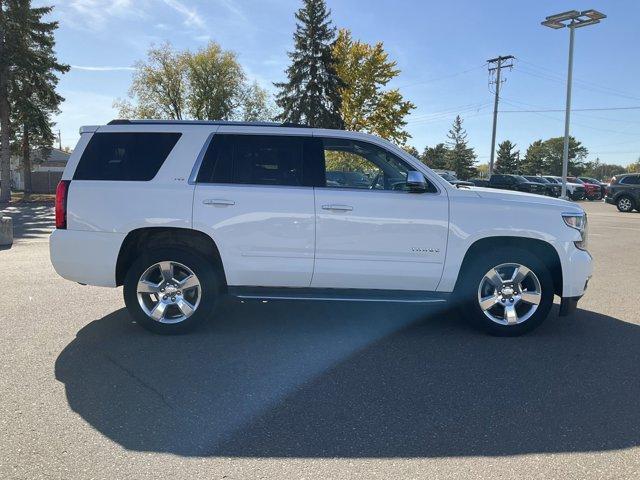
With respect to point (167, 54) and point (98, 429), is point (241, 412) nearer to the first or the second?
point (98, 429)

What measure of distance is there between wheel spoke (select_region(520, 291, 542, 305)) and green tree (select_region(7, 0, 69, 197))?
31.0m

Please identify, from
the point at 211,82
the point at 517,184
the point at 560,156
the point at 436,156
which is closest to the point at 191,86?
the point at 211,82

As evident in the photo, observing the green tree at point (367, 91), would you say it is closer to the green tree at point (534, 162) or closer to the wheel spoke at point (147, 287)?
the wheel spoke at point (147, 287)

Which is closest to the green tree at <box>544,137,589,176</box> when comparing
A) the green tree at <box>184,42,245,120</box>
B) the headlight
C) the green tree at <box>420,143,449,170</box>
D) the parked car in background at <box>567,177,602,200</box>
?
the green tree at <box>420,143,449,170</box>

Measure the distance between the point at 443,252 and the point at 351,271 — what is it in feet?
2.97

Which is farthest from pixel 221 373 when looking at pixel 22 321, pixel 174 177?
pixel 22 321

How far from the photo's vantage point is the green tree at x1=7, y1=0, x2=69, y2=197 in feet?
92.7

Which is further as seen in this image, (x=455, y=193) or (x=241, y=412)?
(x=455, y=193)

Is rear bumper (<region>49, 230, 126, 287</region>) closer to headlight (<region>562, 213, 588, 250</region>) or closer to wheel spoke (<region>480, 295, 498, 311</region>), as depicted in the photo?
wheel spoke (<region>480, 295, 498, 311</region>)

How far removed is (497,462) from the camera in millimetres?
2955

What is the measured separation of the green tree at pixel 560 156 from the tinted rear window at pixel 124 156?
335ft

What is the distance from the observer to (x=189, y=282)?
5012 millimetres

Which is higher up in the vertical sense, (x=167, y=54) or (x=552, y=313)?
(x=167, y=54)

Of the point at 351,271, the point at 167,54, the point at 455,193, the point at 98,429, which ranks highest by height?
the point at 167,54
